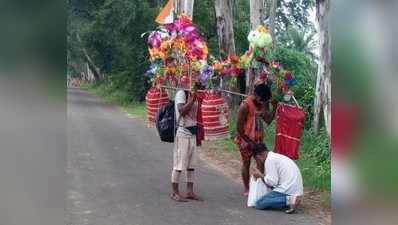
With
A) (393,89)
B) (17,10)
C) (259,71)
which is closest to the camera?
(393,89)

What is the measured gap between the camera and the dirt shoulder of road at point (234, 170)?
257 inches

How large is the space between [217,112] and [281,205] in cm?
137

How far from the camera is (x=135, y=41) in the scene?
2641 cm

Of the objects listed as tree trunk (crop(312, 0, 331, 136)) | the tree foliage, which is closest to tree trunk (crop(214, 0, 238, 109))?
tree trunk (crop(312, 0, 331, 136))

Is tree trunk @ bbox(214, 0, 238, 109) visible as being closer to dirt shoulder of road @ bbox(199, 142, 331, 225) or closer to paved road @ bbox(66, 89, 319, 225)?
dirt shoulder of road @ bbox(199, 142, 331, 225)

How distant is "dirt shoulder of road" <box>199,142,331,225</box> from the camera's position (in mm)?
6535

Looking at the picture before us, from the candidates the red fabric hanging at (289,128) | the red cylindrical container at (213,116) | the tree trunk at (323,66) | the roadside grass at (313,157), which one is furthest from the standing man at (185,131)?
the tree trunk at (323,66)

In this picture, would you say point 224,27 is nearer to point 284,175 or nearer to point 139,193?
point 139,193

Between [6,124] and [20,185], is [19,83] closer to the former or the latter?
[6,124]

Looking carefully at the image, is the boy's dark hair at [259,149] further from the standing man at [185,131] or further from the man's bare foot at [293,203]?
the standing man at [185,131]

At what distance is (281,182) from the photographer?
653 cm

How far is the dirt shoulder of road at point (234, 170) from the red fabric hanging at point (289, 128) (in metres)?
0.72

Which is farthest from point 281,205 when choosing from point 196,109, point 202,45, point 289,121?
point 202,45

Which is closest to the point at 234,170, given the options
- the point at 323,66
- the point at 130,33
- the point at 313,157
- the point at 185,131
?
the point at 313,157
